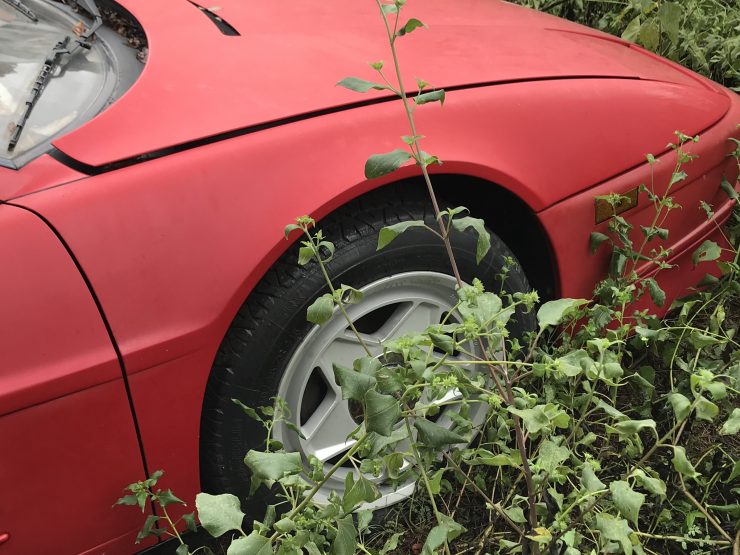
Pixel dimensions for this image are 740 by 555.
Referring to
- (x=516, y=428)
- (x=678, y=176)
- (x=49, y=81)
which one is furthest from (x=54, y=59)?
(x=678, y=176)

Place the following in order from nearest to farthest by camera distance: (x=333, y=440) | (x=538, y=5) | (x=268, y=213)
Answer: (x=268, y=213) < (x=333, y=440) < (x=538, y=5)

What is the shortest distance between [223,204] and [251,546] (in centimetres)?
59

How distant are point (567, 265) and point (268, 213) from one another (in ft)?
2.66

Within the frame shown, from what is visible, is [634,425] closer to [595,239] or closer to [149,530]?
[595,239]

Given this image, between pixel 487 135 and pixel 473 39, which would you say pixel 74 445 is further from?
pixel 473 39

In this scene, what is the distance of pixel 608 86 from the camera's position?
175 centimetres

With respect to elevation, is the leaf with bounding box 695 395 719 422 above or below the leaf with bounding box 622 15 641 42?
below

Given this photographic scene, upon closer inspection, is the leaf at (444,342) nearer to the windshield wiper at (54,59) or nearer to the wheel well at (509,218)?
the wheel well at (509,218)

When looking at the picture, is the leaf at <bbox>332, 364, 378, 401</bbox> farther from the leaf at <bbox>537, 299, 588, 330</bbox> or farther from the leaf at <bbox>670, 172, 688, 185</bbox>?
the leaf at <bbox>670, 172, 688, 185</bbox>

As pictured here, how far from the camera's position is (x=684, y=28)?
291 centimetres

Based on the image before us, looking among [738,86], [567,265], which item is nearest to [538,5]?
[738,86]

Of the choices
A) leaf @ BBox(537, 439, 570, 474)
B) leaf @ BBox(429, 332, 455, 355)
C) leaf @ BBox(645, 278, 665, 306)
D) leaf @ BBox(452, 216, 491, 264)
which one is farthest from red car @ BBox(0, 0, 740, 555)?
leaf @ BBox(537, 439, 570, 474)

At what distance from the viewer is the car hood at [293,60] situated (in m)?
1.31

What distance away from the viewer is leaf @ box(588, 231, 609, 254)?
5.79 ft
